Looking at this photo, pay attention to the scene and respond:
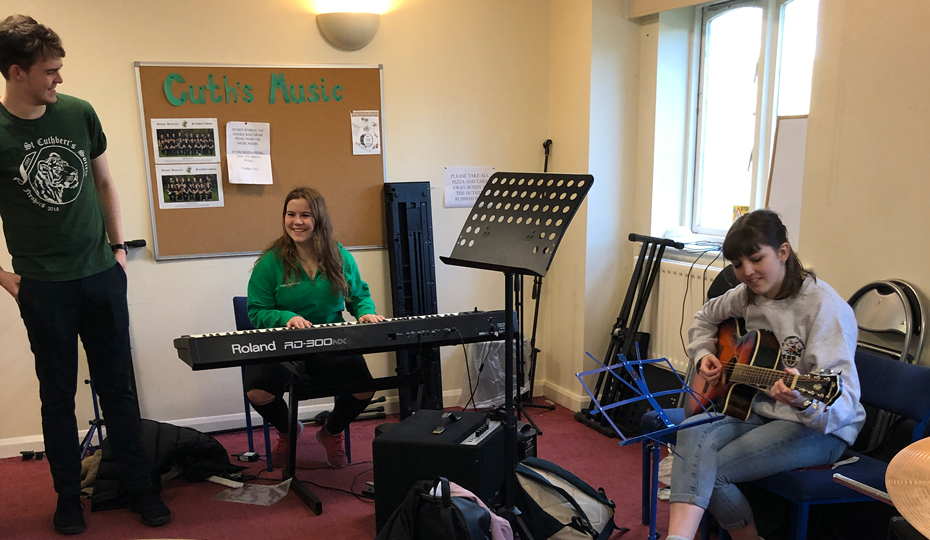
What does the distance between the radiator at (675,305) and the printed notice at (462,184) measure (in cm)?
99

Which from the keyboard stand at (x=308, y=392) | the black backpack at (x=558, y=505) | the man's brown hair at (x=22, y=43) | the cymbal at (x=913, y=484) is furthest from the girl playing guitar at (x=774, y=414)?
the man's brown hair at (x=22, y=43)

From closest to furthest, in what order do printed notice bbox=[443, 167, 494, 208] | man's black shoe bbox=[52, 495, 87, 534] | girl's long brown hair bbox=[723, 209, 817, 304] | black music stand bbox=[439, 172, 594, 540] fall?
black music stand bbox=[439, 172, 594, 540] < girl's long brown hair bbox=[723, 209, 817, 304] < man's black shoe bbox=[52, 495, 87, 534] < printed notice bbox=[443, 167, 494, 208]

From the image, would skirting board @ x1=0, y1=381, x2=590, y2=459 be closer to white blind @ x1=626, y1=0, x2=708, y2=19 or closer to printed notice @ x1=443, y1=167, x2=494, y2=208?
printed notice @ x1=443, y1=167, x2=494, y2=208

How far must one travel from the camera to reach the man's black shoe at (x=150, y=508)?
2.43 meters

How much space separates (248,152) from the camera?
3.11 m

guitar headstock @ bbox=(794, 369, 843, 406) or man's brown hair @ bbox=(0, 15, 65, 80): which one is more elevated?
man's brown hair @ bbox=(0, 15, 65, 80)

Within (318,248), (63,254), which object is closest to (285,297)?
(318,248)

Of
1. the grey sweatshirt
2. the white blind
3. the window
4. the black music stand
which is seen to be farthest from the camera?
the white blind

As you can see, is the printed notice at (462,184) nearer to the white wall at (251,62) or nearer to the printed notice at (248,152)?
the white wall at (251,62)

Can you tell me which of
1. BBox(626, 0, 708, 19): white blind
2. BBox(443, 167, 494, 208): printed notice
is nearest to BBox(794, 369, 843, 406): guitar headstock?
BBox(626, 0, 708, 19): white blind

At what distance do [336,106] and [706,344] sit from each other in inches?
77.2

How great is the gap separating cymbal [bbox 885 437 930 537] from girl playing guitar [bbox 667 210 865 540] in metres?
0.60

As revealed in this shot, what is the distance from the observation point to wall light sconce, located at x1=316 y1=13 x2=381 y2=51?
3084 millimetres

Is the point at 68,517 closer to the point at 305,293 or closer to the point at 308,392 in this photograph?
the point at 308,392
